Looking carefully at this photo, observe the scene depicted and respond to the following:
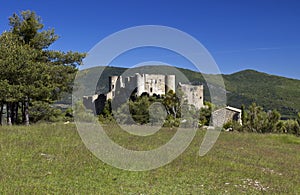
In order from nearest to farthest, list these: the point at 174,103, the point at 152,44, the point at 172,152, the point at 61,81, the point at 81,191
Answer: the point at 81,191
the point at 152,44
the point at 172,152
the point at 61,81
the point at 174,103

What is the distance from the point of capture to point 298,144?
89.0 ft

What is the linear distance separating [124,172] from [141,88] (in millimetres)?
74989

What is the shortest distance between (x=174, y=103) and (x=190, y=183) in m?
56.4

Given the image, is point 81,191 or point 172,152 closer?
point 81,191

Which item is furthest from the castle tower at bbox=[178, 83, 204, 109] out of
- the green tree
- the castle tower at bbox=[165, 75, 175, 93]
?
the green tree

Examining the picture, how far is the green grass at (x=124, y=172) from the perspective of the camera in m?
10.3

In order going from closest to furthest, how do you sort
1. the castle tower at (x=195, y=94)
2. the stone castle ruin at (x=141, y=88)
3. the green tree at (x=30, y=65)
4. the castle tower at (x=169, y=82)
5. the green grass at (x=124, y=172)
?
the green grass at (x=124, y=172), the green tree at (x=30, y=65), the stone castle ruin at (x=141, y=88), the castle tower at (x=195, y=94), the castle tower at (x=169, y=82)

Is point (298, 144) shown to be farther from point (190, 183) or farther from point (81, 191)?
point (81, 191)

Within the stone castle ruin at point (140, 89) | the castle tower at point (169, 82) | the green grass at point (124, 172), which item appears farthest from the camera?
the castle tower at point (169, 82)

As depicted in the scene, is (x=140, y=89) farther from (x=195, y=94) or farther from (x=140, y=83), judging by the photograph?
(x=195, y=94)

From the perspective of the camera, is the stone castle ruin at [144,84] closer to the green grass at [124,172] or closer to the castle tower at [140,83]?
the castle tower at [140,83]

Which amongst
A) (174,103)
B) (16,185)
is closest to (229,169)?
(16,185)

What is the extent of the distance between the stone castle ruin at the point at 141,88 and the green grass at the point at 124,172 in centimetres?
6717

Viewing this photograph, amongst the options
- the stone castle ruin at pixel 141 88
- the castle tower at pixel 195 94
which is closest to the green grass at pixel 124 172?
the stone castle ruin at pixel 141 88
